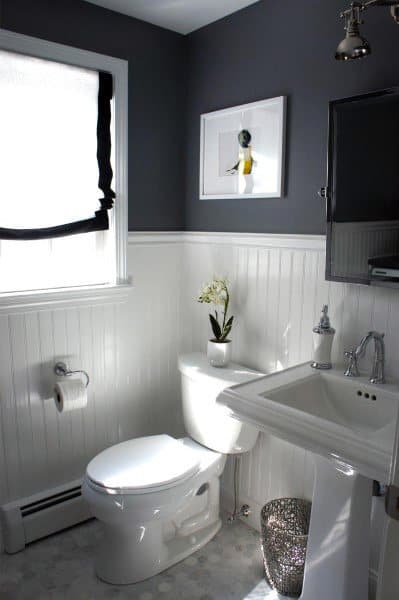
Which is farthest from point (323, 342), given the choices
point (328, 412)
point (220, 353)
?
point (220, 353)

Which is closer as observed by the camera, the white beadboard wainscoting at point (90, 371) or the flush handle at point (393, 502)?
the flush handle at point (393, 502)

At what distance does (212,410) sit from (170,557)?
0.61m

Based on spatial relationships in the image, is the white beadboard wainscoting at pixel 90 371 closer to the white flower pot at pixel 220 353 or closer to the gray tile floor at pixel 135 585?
the gray tile floor at pixel 135 585

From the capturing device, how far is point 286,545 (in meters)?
1.78

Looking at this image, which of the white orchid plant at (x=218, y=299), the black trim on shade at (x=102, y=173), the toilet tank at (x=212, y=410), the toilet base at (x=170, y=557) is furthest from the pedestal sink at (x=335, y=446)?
the black trim on shade at (x=102, y=173)

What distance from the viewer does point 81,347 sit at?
2.20 metres

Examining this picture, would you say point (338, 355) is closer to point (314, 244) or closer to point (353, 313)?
point (353, 313)

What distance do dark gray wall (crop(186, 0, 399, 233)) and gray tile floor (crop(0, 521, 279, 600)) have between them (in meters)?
1.38

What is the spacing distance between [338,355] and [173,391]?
3.46 ft

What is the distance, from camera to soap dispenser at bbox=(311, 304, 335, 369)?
1755mm

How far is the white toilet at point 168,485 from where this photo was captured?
5.68 feet

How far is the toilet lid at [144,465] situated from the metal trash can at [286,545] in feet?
1.22

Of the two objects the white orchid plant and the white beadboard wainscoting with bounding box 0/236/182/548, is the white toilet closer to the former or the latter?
the white orchid plant

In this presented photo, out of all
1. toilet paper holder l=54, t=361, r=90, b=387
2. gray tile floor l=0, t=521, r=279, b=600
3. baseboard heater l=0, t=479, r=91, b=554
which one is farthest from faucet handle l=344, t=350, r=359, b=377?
baseboard heater l=0, t=479, r=91, b=554
